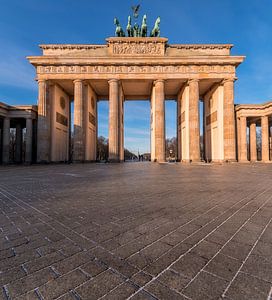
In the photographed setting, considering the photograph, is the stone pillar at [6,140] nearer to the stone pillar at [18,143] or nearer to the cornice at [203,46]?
the stone pillar at [18,143]

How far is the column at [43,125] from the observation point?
26.2 m

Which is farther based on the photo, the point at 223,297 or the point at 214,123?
the point at 214,123

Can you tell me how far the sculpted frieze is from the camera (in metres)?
26.8

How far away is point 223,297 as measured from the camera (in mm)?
1310

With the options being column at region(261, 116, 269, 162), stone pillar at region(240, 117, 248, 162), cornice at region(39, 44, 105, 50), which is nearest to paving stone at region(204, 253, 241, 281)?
cornice at region(39, 44, 105, 50)

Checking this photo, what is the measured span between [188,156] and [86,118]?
1559 centimetres

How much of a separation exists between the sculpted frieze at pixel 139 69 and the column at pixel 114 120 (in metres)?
1.87

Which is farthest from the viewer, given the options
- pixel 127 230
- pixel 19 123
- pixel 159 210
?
pixel 19 123

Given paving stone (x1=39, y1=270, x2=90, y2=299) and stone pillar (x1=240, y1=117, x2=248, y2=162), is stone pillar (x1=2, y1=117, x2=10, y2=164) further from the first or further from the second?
stone pillar (x1=240, y1=117, x2=248, y2=162)

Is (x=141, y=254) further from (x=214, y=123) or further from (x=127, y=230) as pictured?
(x=214, y=123)

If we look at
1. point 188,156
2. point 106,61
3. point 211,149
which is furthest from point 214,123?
point 106,61

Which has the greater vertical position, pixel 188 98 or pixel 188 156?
pixel 188 98

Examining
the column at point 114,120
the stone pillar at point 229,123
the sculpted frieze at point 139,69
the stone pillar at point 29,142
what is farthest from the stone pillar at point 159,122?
the stone pillar at point 29,142

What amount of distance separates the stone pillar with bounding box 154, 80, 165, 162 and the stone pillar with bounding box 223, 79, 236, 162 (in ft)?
28.3
